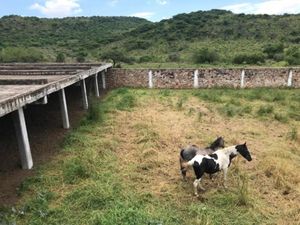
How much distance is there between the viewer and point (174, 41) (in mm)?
40156

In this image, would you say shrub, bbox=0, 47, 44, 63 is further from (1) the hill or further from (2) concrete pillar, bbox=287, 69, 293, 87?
(2) concrete pillar, bbox=287, 69, 293, 87

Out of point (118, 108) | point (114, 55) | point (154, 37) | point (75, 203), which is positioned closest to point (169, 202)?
point (75, 203)

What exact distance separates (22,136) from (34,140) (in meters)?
2.40

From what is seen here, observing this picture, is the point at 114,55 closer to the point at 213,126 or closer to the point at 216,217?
the point at 213,126

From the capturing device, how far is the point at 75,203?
6.24 meters

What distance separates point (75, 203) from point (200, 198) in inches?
94.8

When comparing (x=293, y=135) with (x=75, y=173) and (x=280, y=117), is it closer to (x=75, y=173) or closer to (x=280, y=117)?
(x=280, y=117)

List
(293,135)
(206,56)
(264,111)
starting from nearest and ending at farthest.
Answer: (293,135) < (264,111) < (206,56)

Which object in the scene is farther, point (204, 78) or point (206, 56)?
point (206, 56)

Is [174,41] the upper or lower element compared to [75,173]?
upper

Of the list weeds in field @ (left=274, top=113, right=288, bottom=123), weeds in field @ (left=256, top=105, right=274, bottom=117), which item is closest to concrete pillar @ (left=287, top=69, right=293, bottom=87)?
weeds in field @ (left=256, top=105, right=274, bottom=117)

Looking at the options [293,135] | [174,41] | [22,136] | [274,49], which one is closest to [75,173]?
[22,136]

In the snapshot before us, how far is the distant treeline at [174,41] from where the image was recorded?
27500mm

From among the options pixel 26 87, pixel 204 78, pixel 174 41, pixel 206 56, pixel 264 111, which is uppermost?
pixel 26 87
